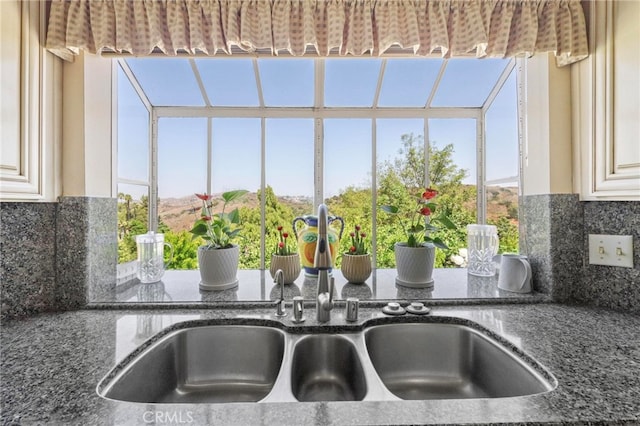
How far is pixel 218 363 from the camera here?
0.83 m

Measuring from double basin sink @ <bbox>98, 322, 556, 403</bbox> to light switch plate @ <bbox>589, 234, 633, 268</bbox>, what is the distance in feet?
1.95

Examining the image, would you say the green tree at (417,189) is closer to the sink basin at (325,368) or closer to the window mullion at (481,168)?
the window mullion at (481,168)

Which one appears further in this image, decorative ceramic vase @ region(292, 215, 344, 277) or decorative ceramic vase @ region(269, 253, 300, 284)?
decorative ceramic vase @ region(292, 215, 344, 277)

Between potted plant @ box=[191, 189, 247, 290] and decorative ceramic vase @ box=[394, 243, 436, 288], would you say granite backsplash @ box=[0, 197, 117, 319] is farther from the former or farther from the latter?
decorative ceramic vase @ box=[394, 243, 436, 288]

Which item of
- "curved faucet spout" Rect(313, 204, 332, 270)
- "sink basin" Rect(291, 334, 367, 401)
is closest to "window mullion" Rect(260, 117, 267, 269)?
"curved faucet spout" Rect(313, 204, 332, 270)

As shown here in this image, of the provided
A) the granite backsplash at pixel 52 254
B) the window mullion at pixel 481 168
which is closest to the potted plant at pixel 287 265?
the granite backsplash at pixel 52 254

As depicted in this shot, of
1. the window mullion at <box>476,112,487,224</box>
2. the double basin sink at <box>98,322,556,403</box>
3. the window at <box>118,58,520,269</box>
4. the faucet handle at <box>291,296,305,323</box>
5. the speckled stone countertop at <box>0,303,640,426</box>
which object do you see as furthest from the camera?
the window mullion at <box>476,112,487,224</box>

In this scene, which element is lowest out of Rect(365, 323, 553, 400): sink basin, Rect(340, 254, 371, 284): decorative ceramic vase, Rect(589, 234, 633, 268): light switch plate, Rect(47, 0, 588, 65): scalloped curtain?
Rect(365, 323, 553, 400): sink basin

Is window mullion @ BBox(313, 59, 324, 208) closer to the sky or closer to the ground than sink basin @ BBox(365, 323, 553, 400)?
closer to the sky

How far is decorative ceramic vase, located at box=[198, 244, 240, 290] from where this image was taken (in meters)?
1.10

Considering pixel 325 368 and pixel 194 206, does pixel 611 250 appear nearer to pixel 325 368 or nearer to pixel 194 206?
pixel 325 368

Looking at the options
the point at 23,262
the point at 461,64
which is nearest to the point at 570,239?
the point at 461,64

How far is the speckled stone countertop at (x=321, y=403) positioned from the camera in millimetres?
458

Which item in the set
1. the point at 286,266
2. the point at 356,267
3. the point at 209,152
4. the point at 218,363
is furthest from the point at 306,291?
the point at 209,152
